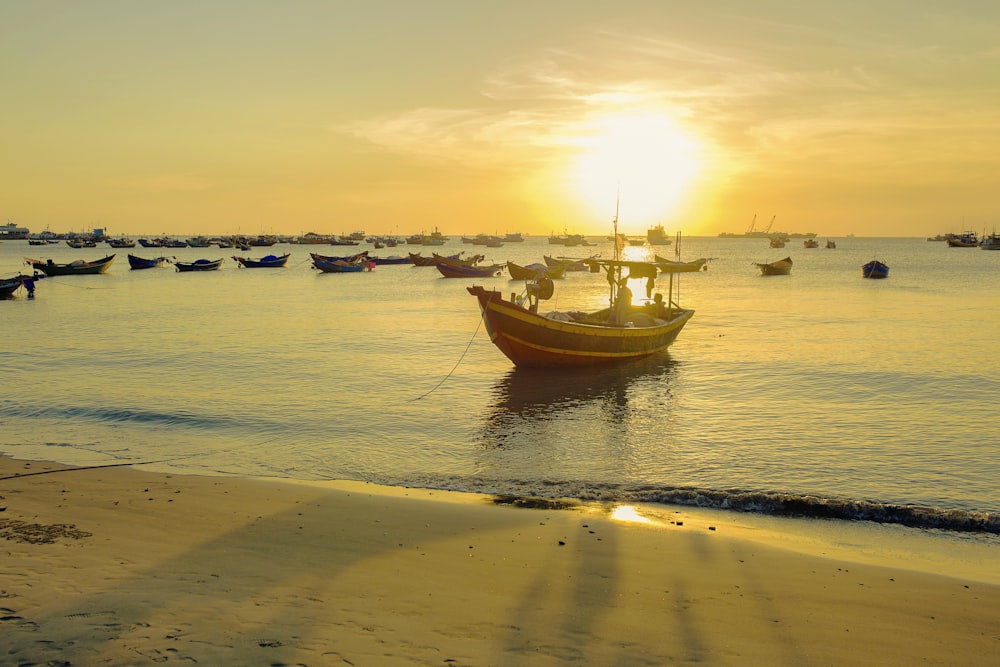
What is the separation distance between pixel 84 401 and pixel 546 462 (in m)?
11.8

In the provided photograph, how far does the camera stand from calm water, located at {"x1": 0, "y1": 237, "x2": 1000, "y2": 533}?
1156cm

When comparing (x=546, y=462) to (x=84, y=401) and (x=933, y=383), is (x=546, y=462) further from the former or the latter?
(x=933, y=383)

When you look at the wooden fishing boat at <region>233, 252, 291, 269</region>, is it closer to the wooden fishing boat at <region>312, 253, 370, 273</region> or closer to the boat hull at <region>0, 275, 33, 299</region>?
the wooden fishing boat at <region>312, 253, 370, 273</region>

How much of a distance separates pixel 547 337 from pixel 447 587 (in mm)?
14910

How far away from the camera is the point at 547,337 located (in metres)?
21.2

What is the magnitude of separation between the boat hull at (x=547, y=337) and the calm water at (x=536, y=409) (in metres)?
0.61

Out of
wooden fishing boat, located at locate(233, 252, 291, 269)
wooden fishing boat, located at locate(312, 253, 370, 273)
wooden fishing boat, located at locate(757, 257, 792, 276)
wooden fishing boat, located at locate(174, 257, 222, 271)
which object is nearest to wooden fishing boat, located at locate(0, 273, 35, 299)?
wooden fishing boat, located at locate(174, 257, 222, 271)

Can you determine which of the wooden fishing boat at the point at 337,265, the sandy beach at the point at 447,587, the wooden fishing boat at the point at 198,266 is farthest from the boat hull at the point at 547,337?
the wooden fishing boat at the point at 198,266

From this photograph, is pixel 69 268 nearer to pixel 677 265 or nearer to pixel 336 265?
pixel 336 265

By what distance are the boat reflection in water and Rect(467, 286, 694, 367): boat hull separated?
0.43 meters

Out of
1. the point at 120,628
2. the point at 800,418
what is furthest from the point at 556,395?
the point at 120,628

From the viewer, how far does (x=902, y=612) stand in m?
6.38

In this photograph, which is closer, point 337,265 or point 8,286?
point 8,286

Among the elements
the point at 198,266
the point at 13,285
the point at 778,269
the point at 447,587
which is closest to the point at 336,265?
the point at 198,266
